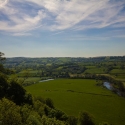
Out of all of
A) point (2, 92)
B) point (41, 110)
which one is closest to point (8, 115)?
point (41, 110)

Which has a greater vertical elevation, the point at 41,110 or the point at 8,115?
the point at 8,115

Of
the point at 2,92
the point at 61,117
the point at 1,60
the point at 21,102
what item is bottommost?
the point at 61,117

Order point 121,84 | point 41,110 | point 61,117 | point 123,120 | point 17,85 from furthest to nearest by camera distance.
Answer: point 121,84
point 123,120
point 17,85
point 61,117
point 41,110

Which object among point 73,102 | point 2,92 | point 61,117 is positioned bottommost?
point 73,102

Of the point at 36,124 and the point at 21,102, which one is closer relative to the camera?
the point at 36,124

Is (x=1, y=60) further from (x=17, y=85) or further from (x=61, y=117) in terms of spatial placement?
(x=61, y=117)

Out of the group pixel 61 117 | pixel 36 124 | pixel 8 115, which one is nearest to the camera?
pixel 8 115

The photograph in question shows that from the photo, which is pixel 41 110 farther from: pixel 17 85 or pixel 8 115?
pixel 8 115

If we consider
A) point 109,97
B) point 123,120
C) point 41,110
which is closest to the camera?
point 41,110

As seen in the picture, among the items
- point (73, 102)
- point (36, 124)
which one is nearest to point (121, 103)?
point (73, 102)
